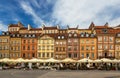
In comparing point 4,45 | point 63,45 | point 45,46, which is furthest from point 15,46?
point 63,45

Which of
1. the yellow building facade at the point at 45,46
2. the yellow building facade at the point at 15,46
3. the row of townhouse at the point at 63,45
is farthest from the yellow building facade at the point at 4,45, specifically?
the yellow building facade at the point at 45,46

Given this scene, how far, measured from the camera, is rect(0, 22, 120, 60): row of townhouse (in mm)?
80125

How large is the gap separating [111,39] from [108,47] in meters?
2.67

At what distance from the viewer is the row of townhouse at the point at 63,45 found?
80.1 m

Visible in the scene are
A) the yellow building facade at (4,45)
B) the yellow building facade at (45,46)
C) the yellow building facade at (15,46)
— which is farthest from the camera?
the yellow building facade at (4,45)

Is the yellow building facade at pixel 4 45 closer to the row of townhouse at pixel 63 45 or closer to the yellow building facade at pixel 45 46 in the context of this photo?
the row of townhouse at pixel 63 45

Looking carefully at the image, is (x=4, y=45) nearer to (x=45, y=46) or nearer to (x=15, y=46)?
(x=15, y=46)

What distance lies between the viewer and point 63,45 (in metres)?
82.4

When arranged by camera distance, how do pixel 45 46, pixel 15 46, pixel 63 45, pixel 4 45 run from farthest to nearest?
pixel 4 45
pixel 15 46
pixel 45 46
pixel 63 45

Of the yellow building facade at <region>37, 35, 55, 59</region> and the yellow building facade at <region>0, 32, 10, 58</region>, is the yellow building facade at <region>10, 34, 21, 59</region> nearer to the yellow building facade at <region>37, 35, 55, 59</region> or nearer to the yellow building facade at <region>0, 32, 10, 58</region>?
the yellow building facade at <region>0, 32, 10, 58</region>

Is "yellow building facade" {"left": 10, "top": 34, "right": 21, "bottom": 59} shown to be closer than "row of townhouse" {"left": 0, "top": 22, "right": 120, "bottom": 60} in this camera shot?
No

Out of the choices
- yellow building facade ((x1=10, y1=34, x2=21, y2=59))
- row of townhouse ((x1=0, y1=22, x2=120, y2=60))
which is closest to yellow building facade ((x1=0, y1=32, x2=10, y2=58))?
row of townhouse ((x1=0, y1=22, x2=120, y2=60))

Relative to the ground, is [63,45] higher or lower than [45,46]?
higher

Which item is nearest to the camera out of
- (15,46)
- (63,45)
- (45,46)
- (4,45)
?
(63,45)
